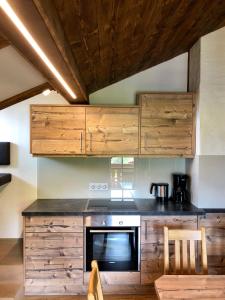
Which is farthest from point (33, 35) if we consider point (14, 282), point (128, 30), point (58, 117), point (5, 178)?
point (14, 282)

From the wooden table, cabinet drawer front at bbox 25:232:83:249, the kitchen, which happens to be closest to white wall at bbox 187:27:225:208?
the kitchen

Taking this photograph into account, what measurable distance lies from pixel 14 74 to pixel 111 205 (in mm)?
1774

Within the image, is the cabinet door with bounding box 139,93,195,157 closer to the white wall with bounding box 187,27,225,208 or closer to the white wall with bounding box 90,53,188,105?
the white wall with bounding box 187,27,225,208

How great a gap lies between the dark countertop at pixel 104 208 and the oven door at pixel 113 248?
0.64ft

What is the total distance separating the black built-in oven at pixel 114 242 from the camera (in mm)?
2863

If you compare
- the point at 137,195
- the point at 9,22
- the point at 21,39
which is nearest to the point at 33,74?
the point at 21,39

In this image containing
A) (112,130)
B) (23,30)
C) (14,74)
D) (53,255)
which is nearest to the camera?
(23,30)

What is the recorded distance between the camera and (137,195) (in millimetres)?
3525

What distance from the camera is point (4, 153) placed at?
3.42 metres

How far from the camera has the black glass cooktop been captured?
2.99m

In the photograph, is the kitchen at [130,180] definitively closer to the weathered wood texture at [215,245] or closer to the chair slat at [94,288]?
the weathered wood texture at [215,245]

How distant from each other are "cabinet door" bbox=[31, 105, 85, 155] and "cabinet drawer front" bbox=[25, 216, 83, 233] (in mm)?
737

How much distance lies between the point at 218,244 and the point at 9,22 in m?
2.89

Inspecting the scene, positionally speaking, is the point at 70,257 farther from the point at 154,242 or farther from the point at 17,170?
the point at 17,170
